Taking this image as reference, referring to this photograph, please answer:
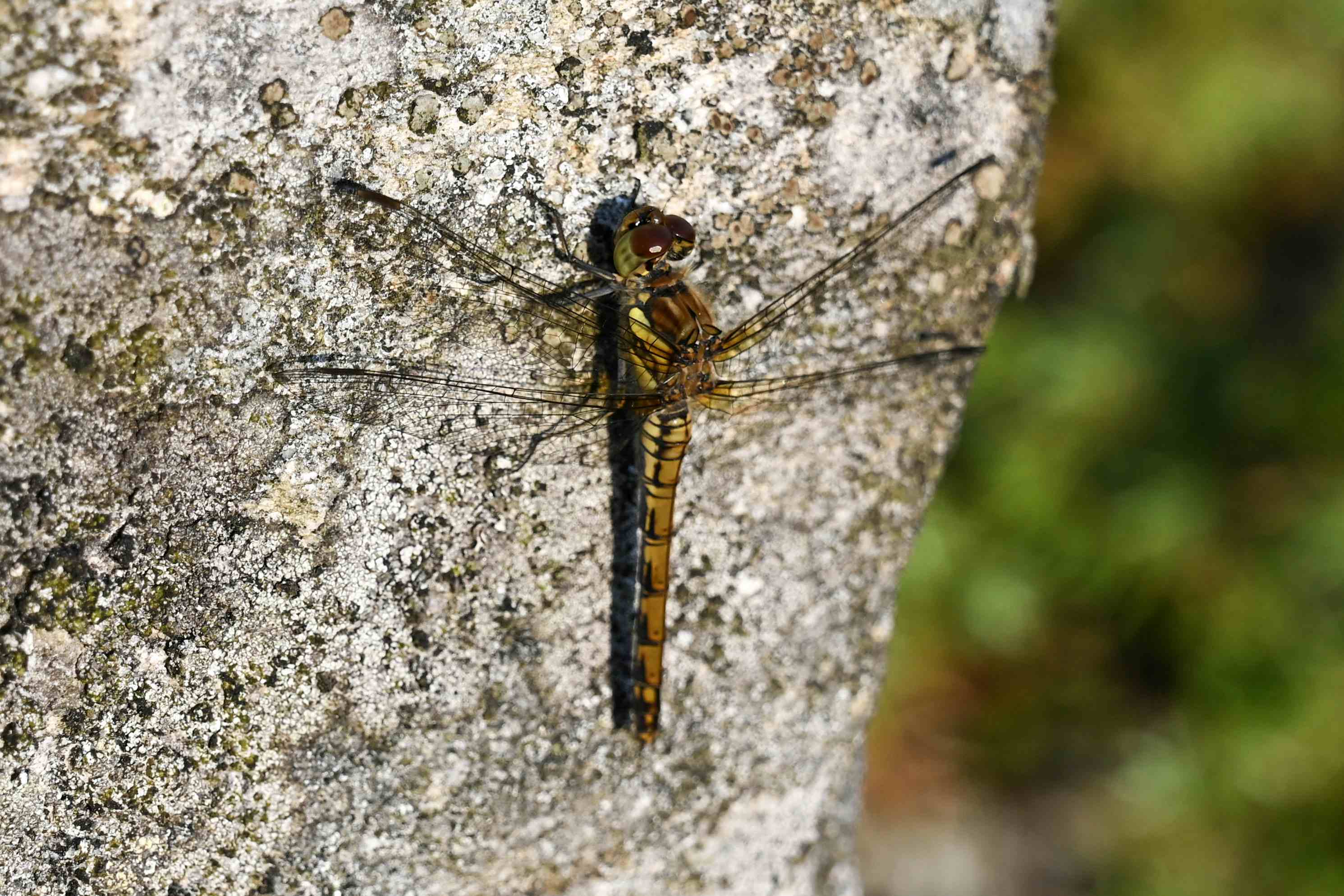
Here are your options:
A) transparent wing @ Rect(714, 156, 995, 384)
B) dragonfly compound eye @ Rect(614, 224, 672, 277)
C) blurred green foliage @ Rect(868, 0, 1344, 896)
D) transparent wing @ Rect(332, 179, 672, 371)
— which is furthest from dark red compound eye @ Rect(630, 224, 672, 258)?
blurred green foliage @ Rect(868, 0, 1344, 896)

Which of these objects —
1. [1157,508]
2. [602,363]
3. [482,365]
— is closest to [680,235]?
[602,363]

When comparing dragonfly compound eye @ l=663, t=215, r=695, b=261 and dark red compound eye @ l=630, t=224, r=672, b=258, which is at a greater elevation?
dragonfly compound eye @ l=663, t=215, r=695, b=261

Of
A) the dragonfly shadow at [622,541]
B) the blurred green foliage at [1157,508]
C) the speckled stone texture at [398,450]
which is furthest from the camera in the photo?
the blurred green foliage at [1157,508]

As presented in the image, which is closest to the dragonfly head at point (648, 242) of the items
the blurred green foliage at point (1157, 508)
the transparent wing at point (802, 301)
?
the transparent wing at point (802, 301)

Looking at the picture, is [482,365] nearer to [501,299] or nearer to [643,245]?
[501,299]

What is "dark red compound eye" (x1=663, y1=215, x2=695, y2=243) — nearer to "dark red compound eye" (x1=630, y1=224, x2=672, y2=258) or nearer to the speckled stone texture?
"dark red compound eye" (x1=630, y1=224, x2=672, y2=258)

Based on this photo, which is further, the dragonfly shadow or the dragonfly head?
the dragonfly shadow

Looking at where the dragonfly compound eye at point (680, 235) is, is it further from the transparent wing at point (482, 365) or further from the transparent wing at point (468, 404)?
the transparent wing at point (468, 404)
